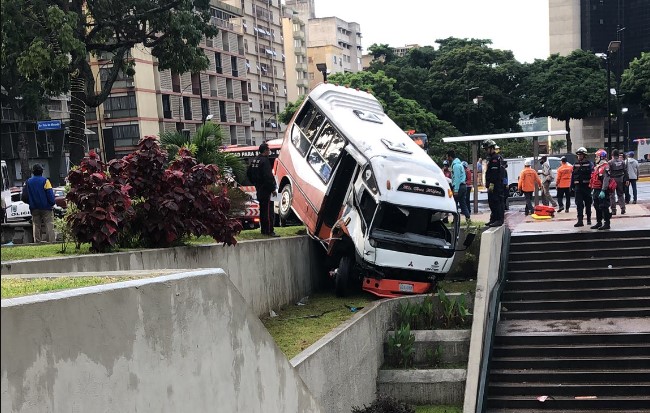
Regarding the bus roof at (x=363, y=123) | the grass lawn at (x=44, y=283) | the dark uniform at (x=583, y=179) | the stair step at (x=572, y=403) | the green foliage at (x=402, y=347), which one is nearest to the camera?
the grass lawn at (x=44, y=283)

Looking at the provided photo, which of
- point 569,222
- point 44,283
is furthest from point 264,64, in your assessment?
point 44,283

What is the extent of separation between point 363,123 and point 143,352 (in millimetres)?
10986

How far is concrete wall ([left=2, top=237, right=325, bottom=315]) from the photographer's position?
25.2 feet

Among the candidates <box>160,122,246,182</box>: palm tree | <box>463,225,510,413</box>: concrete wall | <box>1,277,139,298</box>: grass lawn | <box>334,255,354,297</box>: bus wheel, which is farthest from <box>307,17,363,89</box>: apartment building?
<box>1,277,139,298</box>: grass lawn

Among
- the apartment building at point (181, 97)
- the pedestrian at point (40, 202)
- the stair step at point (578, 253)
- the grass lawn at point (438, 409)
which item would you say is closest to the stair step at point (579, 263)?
the stair step at point (578, 253)

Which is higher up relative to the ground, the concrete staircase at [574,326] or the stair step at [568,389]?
the concrete staircase at [574,326]

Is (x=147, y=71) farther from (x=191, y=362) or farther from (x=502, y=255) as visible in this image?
(x=191, y=362)

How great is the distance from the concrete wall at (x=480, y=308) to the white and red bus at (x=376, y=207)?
0.99 m

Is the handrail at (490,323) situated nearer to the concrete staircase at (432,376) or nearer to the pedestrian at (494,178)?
the concrete staircase at (432,376)

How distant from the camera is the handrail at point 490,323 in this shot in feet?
35.1

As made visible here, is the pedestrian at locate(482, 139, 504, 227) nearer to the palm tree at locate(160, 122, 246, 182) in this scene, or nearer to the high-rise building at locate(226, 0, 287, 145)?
the palm tree at locate(160, 122, 246, 182)

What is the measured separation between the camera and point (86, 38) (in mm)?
17094

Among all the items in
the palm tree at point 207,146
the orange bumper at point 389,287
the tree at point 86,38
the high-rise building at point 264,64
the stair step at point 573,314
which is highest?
the high-rise building at point 264,64

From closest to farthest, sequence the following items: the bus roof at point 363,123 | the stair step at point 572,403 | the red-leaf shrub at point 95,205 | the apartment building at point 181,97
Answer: the red-leaf shrub at point 95,205 → the stair step at point 572,403 → the bus roof at point 363,123 → the apartment building at point 181,97
